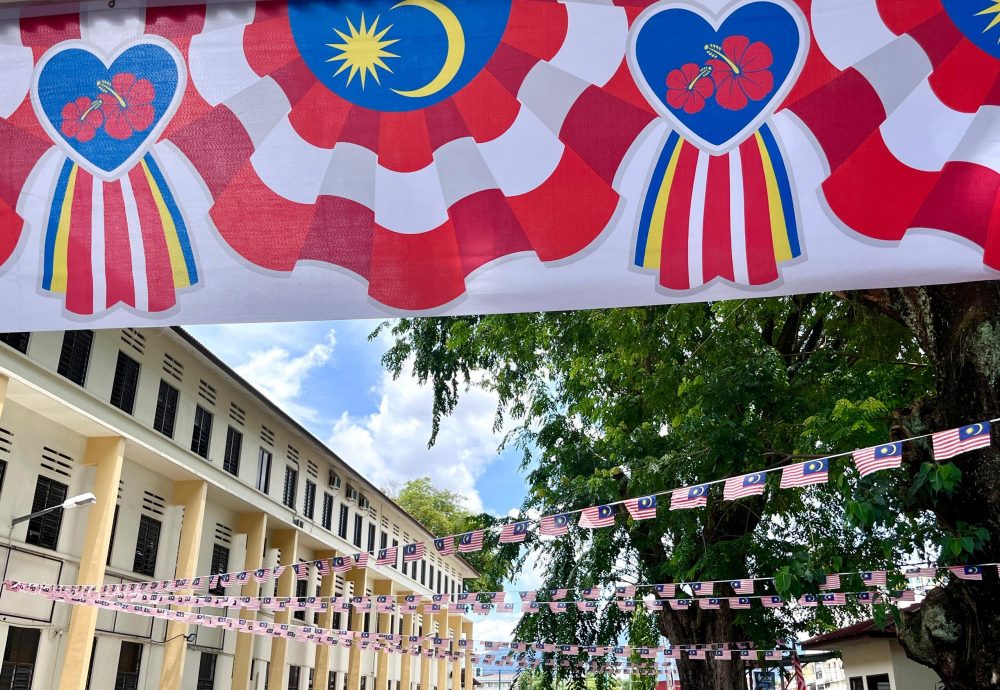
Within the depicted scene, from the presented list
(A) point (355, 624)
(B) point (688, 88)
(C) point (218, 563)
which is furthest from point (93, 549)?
(A) point (355, 624)

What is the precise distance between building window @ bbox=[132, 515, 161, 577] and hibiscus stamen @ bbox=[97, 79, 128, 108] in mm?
20596

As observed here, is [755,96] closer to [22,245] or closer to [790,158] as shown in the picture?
[790,158]

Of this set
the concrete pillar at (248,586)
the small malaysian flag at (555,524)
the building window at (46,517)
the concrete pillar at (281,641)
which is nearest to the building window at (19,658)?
the building window at (46,517)

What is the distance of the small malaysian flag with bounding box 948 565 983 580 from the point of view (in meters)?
4.46

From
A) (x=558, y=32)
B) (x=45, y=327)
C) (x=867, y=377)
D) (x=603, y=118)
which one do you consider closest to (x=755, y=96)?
(x=603, y=118)

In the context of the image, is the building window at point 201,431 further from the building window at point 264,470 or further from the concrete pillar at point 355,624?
the concrete pillar at point 355,624

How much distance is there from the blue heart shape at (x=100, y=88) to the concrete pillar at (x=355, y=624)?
3318 cm

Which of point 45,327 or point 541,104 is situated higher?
point 541,104

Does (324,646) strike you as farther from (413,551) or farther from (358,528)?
(413,551)

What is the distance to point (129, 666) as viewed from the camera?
2005 cm

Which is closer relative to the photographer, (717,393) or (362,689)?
(717,393)

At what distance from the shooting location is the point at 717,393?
11.7m

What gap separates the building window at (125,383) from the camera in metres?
19.1

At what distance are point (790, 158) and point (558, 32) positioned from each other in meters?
0.62
